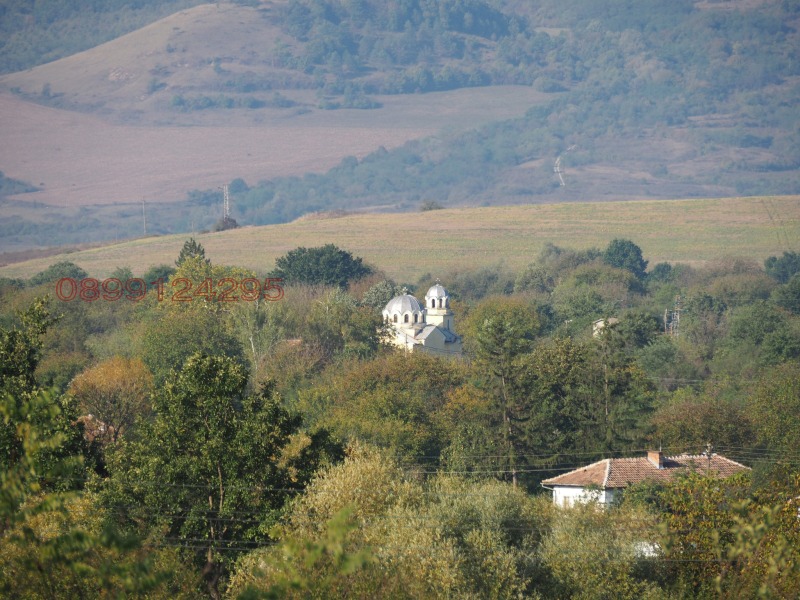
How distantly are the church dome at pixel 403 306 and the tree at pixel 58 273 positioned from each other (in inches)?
1745

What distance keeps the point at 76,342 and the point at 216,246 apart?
6517 cm

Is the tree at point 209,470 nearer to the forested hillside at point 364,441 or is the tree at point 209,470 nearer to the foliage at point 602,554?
the forested hillside at point 364,441

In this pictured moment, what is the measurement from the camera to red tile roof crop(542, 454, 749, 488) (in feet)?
150

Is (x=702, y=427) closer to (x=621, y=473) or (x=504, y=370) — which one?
(x=504, y=370)

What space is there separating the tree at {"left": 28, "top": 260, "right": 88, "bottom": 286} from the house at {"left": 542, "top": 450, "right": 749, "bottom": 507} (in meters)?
84.6

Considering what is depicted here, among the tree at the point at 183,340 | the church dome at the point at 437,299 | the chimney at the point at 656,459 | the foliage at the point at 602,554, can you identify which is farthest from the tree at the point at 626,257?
the foliage at the point at 602,554

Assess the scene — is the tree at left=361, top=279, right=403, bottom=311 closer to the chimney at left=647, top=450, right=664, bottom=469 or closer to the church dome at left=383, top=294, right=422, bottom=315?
the church dome at left=383, top=294, right=422, bottom=315

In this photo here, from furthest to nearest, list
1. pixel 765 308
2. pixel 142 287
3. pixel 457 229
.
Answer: pixel 457 229 → pixel 142 287 → pixel 765 308

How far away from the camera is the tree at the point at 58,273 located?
128625 mm

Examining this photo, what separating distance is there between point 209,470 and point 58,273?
340 ft

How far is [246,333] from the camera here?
84062mm

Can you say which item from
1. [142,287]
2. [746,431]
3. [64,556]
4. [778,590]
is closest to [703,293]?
[142,287]

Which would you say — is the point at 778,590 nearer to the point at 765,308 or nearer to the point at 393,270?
the point at 765,308

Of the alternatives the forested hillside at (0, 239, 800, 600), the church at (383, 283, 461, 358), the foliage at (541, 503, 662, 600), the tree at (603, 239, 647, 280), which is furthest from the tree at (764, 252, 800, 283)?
the foliage at (541, 503, 662, 600)
